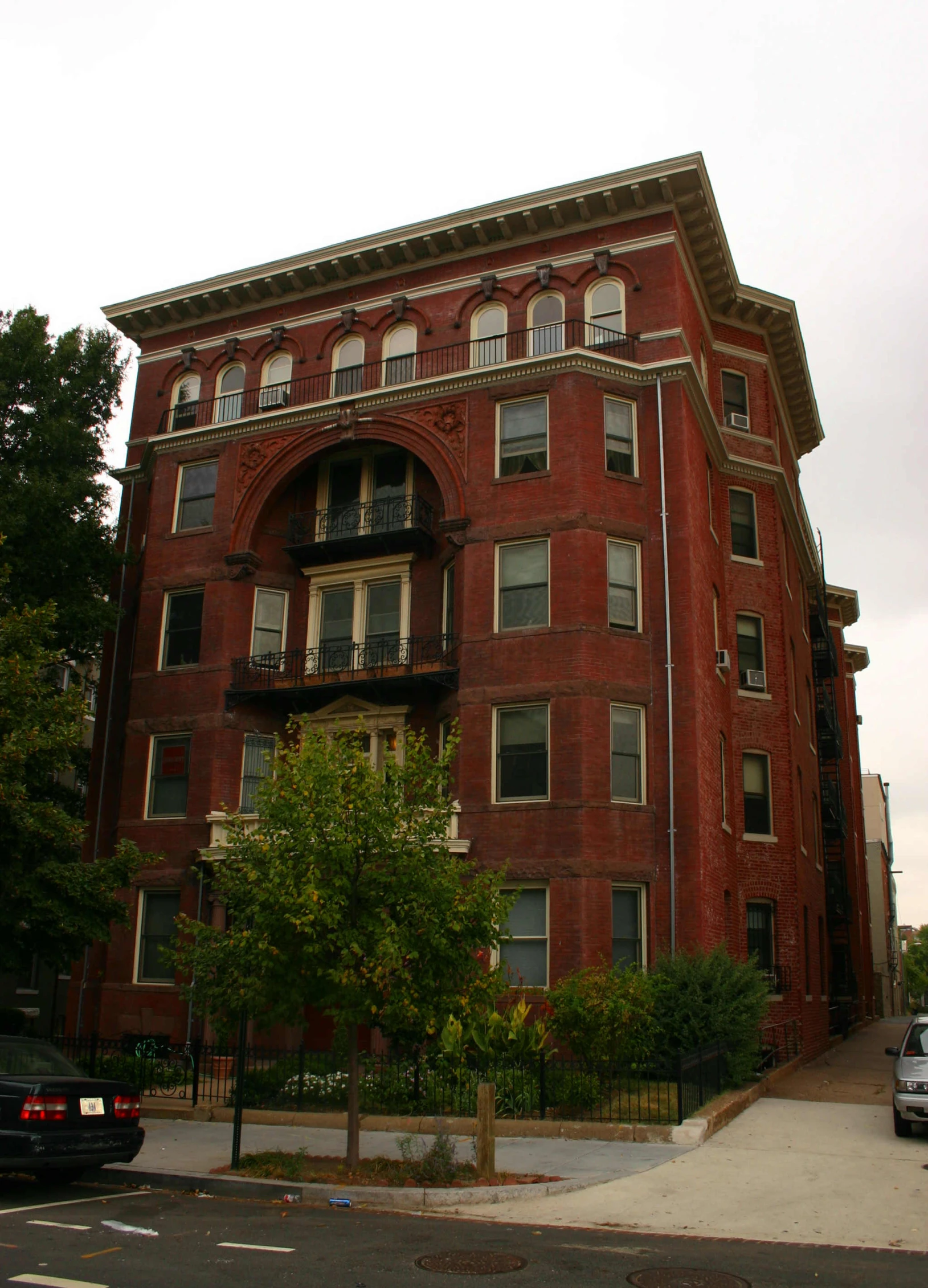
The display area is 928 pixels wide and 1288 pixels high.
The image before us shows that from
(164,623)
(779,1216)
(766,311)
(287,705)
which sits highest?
(766,311)

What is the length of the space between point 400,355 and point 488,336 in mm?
2253

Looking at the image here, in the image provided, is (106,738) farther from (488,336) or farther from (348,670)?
(488,336)

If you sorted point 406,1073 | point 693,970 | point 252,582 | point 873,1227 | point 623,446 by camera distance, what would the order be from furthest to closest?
point 252,582, point 623,446, point 693,970, point 406,1073, point 873,1227

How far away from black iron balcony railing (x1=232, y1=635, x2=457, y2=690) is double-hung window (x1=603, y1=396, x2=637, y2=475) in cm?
529

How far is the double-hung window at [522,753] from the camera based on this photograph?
22906mm

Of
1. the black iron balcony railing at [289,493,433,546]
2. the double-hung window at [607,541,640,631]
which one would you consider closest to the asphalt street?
the double-hung window at [607,541,640,631]

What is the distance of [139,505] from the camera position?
3038cm

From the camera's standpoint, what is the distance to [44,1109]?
11.6 m


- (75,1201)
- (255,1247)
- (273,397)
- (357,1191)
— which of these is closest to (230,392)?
(273,397)

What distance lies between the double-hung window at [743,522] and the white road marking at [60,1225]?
22760 millimetres

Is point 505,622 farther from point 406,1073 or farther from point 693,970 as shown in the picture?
point 406,1073

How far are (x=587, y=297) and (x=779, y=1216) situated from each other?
2077 cm

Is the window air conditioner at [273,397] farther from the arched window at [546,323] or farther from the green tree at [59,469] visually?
the arched window at [546,323]

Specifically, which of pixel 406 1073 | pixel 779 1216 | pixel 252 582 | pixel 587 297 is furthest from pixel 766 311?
pixel 779 1216
